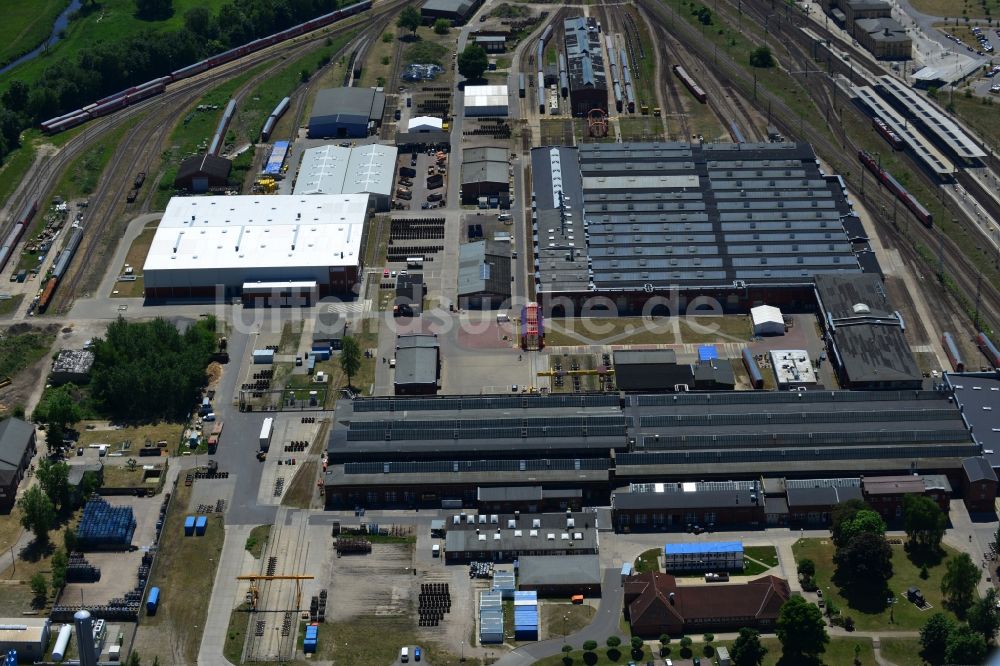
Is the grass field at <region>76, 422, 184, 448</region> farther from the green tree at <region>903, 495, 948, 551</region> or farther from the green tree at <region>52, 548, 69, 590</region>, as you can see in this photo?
the green tree at <region>903, 495, 948, 551</region>

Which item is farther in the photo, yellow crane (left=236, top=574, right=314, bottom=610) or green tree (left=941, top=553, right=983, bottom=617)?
yellow crane (left=236, top=574, right=314, bottom=610)

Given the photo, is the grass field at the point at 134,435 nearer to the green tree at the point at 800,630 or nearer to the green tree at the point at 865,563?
the green tree at the point at 800,630

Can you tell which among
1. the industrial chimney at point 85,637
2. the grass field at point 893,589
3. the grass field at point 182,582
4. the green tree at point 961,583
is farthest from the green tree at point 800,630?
the industrial chimney at point 85,637

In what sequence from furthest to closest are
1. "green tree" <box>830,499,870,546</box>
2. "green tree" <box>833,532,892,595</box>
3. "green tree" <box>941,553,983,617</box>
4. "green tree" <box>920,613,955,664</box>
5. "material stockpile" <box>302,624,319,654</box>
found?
"green tree" <box>830,499,870,546</box>, "green tree" <box>833,532,892,595</box>, "green tree" <box>941,553,983,617</box>, "material stockpile" <box>302,624,319,654</box>, "green tree" <box>920,613,955,664</box>

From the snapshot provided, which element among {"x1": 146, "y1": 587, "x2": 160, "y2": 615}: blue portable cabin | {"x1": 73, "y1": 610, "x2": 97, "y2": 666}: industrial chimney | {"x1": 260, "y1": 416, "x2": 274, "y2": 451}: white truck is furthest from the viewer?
{"x1": 260, "y1": 416, "x2": 274, "y2": 451}: white truck

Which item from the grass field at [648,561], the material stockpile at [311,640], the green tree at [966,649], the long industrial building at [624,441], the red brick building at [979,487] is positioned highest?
the long industrial building at [624,441]

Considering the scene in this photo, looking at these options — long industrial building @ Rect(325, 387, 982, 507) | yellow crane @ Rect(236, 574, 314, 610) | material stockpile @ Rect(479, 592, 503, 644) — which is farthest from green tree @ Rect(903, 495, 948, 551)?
yellow crane @ Rect(236, 574, 314, 610)
